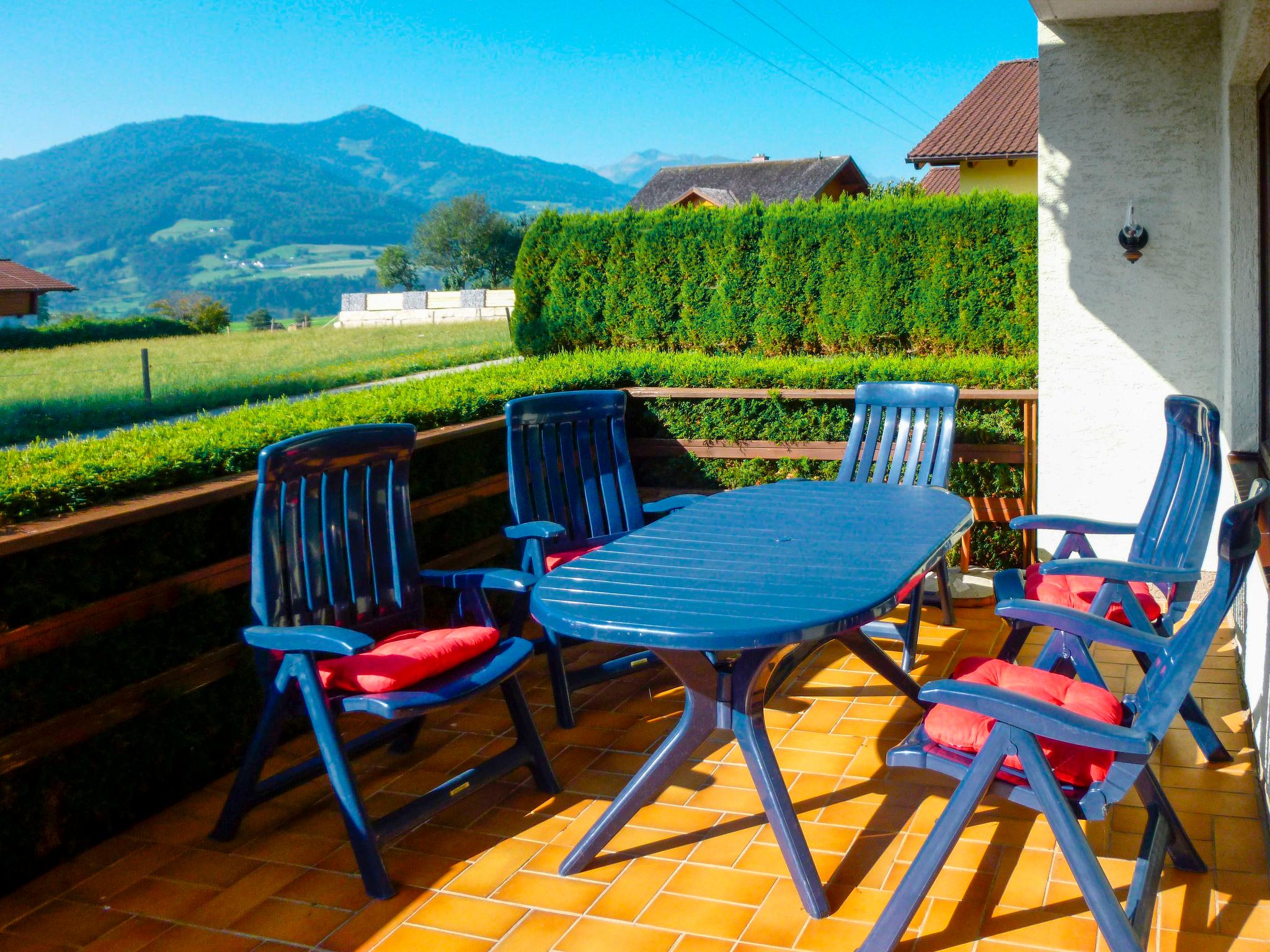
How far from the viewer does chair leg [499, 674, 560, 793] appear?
312 cm

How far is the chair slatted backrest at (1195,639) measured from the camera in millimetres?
2012

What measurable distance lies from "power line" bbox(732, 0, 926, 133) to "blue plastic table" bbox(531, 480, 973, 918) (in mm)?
21339

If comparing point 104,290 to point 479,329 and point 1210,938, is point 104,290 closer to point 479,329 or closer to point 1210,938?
point 479,329

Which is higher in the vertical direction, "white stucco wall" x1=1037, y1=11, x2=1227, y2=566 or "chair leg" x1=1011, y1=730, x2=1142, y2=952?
"white stucco wall" x1=1037, y1=11, x2=1227, y2=566

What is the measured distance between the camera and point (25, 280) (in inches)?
973

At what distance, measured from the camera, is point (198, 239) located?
117188 mm

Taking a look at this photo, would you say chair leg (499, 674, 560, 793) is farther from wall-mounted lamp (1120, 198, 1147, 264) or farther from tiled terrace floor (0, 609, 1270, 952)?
wall-mounted lamp (1120, 198, 1147, 264)

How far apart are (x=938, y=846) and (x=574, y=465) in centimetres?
237

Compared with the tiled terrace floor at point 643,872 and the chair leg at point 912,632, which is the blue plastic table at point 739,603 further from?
the chair leg at point 912,632

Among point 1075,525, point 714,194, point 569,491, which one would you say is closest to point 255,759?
point 569,491

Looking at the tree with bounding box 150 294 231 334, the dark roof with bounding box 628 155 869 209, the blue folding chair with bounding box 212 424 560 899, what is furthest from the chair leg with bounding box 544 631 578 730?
the dark roof with bounding box 628 155 869 209

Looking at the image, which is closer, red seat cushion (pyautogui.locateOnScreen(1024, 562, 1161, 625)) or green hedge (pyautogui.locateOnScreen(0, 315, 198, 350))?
red seat cushion (pyautogui.locateOnScreen(1024, 562, 1161, 625))

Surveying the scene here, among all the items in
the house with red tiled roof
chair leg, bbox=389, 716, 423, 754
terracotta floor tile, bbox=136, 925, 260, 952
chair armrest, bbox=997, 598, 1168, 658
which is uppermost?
the house with red tiled roof

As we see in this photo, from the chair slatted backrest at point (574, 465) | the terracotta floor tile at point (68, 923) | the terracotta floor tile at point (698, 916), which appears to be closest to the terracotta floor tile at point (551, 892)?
the terracotta floor tile at point (698, 916)
